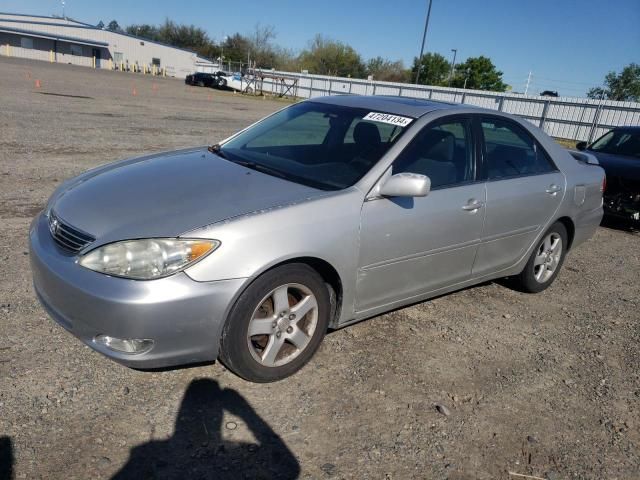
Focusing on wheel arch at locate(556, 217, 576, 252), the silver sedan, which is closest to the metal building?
wheel arch at locate(556, 217, 576, 252)

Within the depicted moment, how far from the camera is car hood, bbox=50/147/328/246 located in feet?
8.99

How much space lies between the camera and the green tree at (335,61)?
8138cm

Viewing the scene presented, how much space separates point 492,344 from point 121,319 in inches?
105

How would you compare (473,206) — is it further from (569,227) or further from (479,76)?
(479,76)

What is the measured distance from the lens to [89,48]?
2933 inches

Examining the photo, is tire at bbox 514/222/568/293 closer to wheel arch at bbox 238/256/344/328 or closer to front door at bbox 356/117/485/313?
front door at bbox 356/117/485/313

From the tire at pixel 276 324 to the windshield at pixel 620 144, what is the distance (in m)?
7.23

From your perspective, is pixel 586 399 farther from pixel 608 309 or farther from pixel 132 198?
pixel 132 198

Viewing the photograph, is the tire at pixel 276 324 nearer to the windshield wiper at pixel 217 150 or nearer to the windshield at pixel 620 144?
the windshield wiper at pixel 217 150

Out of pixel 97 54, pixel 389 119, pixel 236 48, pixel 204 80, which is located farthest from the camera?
pixel 236 48

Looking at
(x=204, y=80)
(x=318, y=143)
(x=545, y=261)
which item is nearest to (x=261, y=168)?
(x=318, y=143)

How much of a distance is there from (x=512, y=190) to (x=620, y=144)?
5.59 metres

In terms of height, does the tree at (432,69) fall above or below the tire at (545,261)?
above

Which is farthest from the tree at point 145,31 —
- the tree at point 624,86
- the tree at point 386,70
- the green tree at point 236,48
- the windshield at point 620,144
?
the windshield at point 620,144
